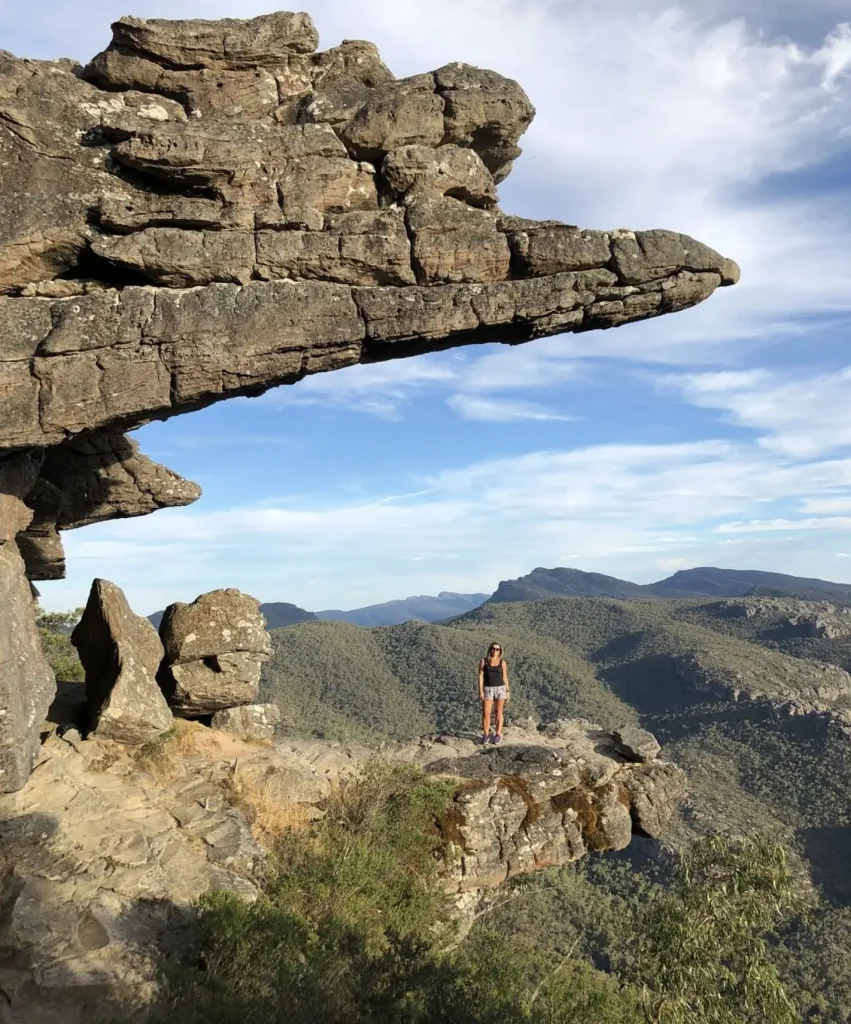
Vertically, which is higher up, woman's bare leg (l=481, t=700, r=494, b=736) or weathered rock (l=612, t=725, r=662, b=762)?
woman's bare leg (l=481, t=700, r=494, b=736)

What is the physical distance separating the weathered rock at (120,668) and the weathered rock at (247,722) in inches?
89.8

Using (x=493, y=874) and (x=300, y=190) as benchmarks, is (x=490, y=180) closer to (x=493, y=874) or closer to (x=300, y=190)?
(x=300, y=190)

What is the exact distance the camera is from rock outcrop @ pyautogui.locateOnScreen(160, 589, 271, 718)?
58.1 feet

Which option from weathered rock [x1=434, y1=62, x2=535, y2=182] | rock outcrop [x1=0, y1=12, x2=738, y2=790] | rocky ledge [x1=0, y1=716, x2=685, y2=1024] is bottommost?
rocky ledge [x1=0, y1=716, x2=685, y2=1024]

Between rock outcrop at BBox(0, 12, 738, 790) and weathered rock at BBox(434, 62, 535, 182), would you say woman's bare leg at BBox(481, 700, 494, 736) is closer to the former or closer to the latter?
rock outcrop at BBox(0, 12, 738, 790)

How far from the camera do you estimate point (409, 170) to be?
14.5 metres

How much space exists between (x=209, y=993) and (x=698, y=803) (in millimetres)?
68097

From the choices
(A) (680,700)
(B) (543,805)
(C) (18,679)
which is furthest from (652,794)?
(A) (680,700)

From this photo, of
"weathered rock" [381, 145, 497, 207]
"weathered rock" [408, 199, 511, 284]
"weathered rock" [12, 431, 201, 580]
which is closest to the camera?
"weathered rock" [408, 199, 511, 284]

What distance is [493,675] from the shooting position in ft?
62.2

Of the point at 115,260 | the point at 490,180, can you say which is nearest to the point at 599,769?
the point at 490,180

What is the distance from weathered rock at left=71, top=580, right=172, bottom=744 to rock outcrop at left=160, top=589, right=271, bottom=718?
640 millimetres

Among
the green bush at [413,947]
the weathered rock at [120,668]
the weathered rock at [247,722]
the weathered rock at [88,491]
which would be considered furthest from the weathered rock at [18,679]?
the weathered rock at [247,722]

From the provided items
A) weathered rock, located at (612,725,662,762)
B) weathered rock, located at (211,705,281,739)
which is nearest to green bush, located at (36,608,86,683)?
weathered rock, located at (211,705,281,739)
